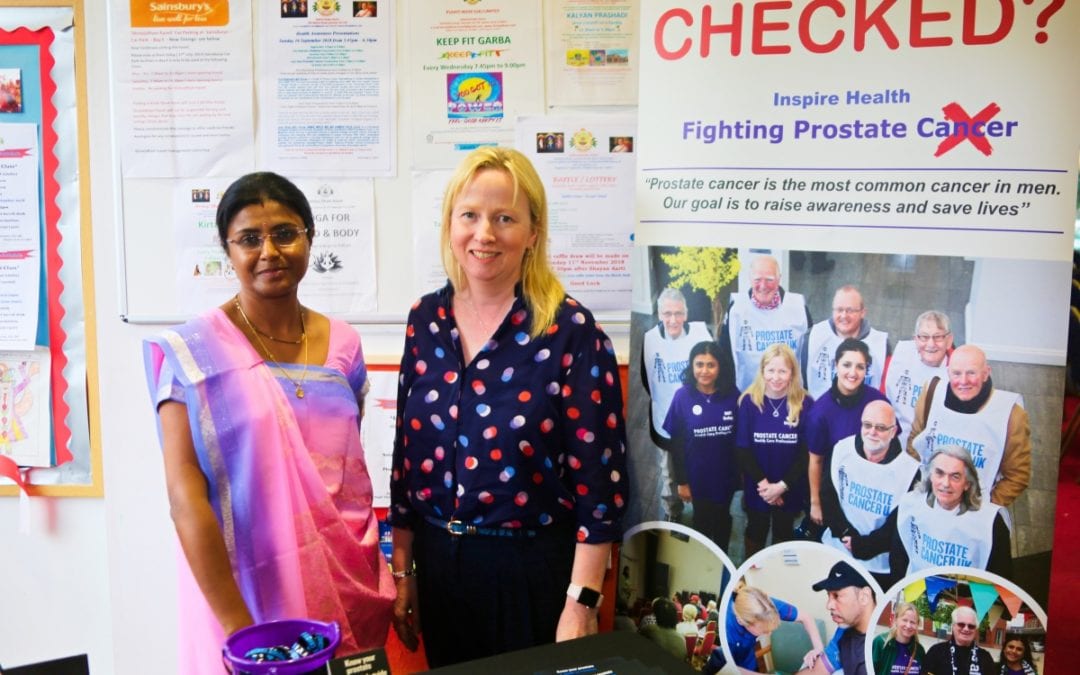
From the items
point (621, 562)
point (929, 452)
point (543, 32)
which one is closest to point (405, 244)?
point (543, 32)

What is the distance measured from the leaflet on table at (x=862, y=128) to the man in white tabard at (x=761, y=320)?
0.29ft

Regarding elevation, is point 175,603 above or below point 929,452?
below

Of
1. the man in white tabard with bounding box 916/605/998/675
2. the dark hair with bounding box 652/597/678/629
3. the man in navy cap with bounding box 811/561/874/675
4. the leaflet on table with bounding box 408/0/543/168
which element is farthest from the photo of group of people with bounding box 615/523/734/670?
the leaflet on table with bounding box 408/0/543/168

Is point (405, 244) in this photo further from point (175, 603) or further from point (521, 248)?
point (175, 603)

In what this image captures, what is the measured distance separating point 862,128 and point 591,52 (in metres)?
0.82

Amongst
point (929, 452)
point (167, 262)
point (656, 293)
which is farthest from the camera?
point (167, 262)

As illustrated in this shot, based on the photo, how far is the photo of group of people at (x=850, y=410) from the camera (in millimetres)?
1644

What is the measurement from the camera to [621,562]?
6.49ft

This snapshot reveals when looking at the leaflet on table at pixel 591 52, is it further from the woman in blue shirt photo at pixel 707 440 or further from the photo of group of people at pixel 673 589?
the photo of group of people at pixel 673 589

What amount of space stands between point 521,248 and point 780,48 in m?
0.66

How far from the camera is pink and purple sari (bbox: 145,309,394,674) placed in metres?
1.59

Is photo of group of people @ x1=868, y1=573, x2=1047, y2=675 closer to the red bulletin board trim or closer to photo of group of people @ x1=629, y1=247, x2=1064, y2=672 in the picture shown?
photo of group of people @ x1=629, y1=247, x2=1064, y2=672

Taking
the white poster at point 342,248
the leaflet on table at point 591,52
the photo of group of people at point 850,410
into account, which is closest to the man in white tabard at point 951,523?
the photo of group of people at point 850,410

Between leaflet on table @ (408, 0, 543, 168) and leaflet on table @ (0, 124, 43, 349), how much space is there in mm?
1161
